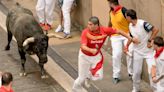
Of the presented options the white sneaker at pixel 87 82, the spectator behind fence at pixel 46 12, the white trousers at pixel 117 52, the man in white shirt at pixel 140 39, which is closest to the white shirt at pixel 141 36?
the man in white shirt at pixel 140 39

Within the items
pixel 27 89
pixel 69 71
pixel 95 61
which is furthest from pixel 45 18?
pixel 95 61

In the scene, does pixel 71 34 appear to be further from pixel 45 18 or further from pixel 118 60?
pixel 118 60

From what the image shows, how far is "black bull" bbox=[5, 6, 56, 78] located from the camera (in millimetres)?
11781

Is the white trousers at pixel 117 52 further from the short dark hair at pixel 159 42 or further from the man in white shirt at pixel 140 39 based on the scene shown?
the short dark hair at pixel 159 42

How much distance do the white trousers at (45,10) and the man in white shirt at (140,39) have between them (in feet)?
18.3

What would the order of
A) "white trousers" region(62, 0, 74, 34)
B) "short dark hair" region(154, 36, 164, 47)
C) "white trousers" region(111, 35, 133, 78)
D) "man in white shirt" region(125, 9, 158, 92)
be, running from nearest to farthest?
"short dark hair" region(154, 36, 164, 47) < "man in white shirt" region(125, 9, 158, 92) < "white trousers" region(111, 35, 133, 78) < "white trousers" region(62, 0, 74, 34)

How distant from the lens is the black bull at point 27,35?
1178 cm

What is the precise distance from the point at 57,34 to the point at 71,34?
0.45m

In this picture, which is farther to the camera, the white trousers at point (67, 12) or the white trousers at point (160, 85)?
the white trousers at point (67, 12)

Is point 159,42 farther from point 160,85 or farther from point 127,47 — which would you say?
point 127,47

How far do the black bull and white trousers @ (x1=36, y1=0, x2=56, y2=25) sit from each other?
2063 mm

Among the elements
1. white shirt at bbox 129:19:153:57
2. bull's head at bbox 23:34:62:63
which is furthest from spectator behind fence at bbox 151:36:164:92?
bull's head at bbox 23:34:62:63

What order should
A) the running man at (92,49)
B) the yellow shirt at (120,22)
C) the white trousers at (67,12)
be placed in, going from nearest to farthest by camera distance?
the running man at (92,49), the yellow shirt at (120,22), the white trousers at (67,12)

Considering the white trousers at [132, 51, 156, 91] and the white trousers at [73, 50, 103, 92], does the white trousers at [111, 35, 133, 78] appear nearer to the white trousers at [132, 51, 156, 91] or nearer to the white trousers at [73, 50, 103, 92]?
the white trousers at [132, 51, 156, 91]
